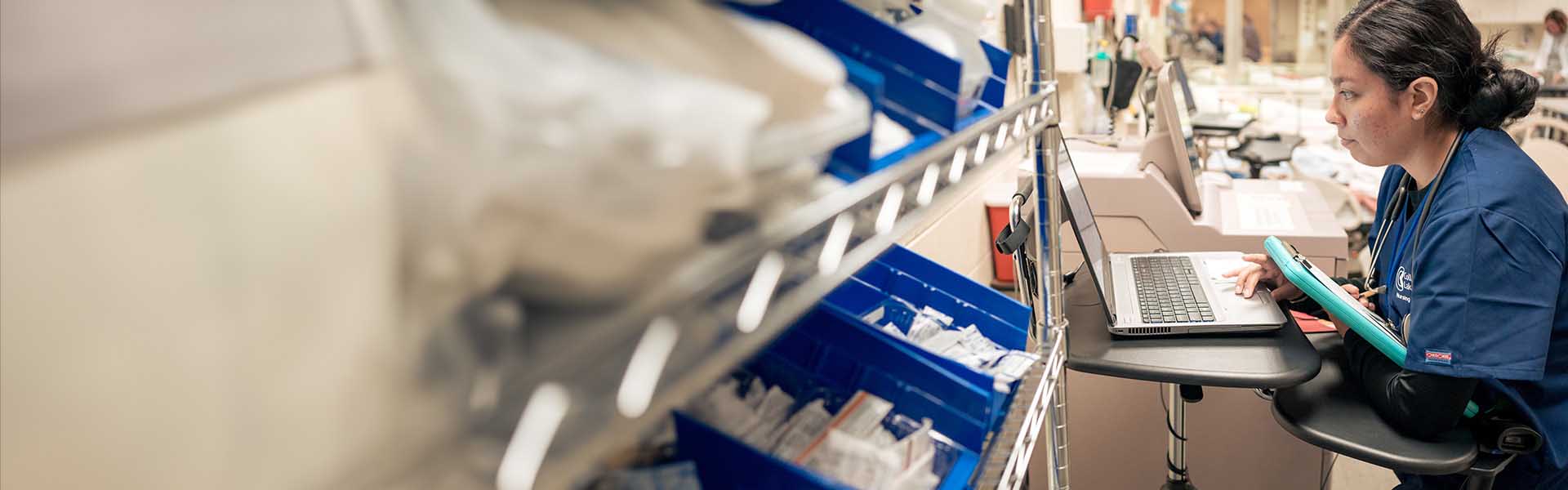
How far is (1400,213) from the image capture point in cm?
205

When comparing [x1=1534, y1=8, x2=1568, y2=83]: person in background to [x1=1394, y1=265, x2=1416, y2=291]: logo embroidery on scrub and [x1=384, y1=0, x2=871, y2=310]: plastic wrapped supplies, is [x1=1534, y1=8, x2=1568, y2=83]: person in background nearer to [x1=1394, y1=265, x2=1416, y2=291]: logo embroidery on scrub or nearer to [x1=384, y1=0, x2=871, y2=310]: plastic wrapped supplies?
[x1=1394, y1=265, x2=1416, y2=291]: logo embroidery on scrub

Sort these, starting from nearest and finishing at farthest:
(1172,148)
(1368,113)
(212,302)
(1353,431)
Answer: (212,302)
(1353,431)
(1368,113)
(1172,148)

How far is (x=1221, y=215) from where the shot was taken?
2895 millimetres

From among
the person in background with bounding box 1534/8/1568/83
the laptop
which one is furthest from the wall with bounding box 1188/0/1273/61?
the laptop

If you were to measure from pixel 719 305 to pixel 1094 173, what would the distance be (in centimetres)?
269

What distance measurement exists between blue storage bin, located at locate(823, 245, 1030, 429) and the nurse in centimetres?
79

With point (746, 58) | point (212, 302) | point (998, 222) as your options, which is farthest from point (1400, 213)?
point (212, 302)

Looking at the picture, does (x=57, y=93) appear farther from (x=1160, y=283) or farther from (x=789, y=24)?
(x=1160, y=283)

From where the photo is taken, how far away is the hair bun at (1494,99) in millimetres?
1823

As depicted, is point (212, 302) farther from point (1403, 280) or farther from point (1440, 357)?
point (1403, 280)

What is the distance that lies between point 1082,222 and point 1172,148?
140 centimetres

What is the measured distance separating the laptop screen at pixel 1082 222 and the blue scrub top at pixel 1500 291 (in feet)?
1.73

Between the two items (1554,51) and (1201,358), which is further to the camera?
(1554,51)

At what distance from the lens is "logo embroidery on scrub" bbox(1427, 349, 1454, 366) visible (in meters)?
1.65
